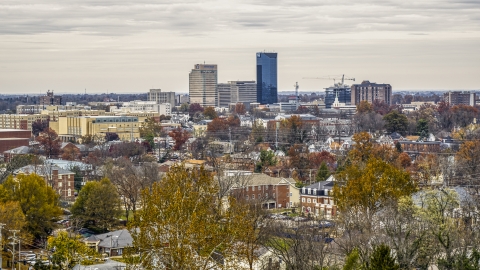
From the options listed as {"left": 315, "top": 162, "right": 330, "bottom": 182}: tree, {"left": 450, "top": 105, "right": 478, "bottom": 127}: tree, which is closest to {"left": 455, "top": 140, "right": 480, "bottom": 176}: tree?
{"left": 315, "top": 162, "right": 330, "bottom": 182}: tree

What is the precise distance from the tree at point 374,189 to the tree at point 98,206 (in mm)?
10248

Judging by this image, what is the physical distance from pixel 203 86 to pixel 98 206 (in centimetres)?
15727

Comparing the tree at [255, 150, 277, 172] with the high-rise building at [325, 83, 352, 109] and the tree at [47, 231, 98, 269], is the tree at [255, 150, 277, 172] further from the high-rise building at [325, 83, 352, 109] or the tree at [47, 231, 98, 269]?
the high-rise building at [325, 83, 352, 109]

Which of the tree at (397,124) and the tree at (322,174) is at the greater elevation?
the tree at (397,124)

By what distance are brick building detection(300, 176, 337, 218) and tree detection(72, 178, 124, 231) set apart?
889 centimetres

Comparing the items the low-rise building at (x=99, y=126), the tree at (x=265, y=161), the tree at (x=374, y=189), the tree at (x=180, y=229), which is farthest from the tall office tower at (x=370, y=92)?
the tree at (x=180, y=229)

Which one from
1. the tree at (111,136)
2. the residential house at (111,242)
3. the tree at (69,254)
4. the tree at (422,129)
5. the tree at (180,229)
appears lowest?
the residential house at (111,242)

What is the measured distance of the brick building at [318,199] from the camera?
39.5 meters

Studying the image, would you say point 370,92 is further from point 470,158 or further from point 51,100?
point 470,158

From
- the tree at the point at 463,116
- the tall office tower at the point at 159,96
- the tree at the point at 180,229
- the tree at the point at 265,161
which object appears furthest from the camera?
the tall office tower at the point at 159,96

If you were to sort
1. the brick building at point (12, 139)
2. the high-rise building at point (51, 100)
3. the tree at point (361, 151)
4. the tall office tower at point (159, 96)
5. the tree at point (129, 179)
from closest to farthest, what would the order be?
the tree at point (129, 179), the tree at point (361, 151), the brick building at point (12, 139), the high-rise building at point (51, 100), the tall office tower at point (159, 96)

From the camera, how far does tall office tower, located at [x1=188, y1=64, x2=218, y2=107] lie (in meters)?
192

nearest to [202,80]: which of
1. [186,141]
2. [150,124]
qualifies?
[150,124]

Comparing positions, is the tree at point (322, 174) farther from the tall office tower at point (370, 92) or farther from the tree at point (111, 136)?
the tall office tower at point (370, 92)
